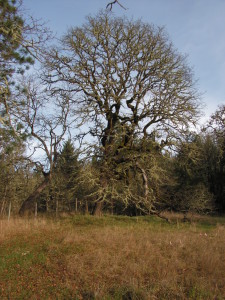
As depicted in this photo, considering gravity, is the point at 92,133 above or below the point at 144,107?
below

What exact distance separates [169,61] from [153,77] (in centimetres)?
117

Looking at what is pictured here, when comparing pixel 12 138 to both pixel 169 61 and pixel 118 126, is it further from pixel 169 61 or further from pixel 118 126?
pixel 169 61

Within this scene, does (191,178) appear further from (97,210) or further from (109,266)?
(109,266)

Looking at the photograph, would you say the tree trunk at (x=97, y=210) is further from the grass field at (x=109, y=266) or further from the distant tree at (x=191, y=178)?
the grass field at (x=109, y=266)

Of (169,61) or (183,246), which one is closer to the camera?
(183,246)

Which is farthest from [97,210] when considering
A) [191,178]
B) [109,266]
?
[191,178]

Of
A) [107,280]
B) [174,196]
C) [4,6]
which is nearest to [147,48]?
[4,6]

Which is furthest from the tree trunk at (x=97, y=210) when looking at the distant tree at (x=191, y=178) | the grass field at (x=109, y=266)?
the grass field at (x=109, y=266)

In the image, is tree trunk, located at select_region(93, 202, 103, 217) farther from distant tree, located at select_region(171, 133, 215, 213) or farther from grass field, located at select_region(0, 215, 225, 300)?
grass field, located at select_region(0, 215, 225, 300)

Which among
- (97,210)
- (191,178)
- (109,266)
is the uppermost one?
(191,178)

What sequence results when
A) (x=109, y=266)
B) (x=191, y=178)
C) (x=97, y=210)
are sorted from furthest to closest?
(x=191, y=178)
(x=97, y=210)
(x=109, y=266)

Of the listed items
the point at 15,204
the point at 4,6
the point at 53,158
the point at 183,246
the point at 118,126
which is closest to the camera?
the point at 4,6

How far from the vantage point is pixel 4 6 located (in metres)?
7.06

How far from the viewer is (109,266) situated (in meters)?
6.58
